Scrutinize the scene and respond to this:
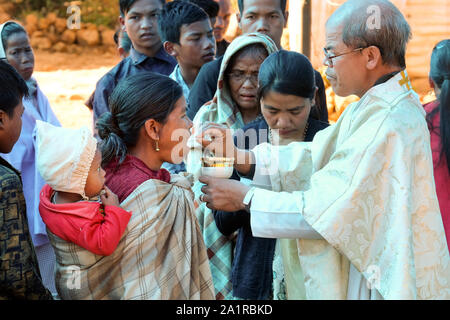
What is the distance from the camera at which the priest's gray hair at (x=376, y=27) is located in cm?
273

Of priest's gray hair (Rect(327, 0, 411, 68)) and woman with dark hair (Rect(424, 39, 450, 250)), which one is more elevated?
priest's gray hair (Rect(327, 0, 411, 68))

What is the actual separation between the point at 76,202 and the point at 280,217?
3.23ft

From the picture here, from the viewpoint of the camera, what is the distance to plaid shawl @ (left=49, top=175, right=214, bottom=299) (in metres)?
2.66

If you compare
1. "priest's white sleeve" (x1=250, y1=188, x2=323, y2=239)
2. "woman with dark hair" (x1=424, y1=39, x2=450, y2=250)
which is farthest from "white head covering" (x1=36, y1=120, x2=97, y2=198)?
"woman with dark hair" (x1=424, y1=39, x2=450, y2=250)

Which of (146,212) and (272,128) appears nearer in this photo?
(146,212)

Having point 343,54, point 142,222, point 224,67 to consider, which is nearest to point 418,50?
point 224,67

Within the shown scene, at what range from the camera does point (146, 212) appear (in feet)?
8.98

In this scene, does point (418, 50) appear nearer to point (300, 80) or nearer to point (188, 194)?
point (300, 80)

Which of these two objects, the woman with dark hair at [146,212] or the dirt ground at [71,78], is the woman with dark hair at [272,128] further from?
the dirt ground at [71,78]

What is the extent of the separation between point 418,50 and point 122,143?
9487 mm

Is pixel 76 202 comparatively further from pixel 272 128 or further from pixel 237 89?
pixel 237 89

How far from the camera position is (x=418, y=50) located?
1110cm

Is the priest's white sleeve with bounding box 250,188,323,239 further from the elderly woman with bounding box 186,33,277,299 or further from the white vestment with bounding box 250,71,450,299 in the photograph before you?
the elderly woman with bounding box 186,33,277,299

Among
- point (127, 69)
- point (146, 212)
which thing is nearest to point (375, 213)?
point (146, 212)
